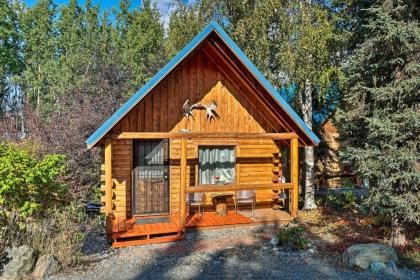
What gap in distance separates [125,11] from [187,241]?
30551mm

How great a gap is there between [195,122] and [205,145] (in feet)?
2.60

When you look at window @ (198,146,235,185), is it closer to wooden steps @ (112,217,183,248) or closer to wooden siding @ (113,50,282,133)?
wooden siding @ (113,50,282,133)

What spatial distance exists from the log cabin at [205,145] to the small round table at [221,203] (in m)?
0.03

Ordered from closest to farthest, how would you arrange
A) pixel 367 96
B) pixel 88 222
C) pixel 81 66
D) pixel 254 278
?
pixel 254 278 → pixel 367 96 → pixel 88 222 → pixel 81 66

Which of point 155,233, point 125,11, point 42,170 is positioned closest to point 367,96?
point 155,233

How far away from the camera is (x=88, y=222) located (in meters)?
10.1

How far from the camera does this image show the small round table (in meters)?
10.3

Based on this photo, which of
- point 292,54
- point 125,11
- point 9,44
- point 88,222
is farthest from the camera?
point 125,11

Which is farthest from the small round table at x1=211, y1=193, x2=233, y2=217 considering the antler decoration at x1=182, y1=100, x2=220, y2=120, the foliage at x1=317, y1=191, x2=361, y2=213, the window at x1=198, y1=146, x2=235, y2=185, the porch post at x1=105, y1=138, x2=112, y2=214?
the foliage at x1=317, y1=191, x2=361, y2=213

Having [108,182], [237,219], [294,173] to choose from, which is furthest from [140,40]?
[108,182]

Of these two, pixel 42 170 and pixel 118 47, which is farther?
pixel 118 47

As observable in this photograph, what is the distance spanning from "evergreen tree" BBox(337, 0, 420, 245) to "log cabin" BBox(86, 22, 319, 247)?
8.25ft

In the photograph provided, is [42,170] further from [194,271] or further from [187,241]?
[187,241]

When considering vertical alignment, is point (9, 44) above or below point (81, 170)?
above
